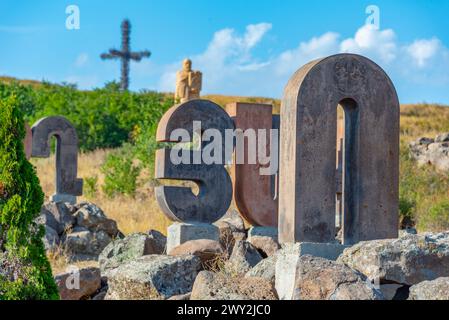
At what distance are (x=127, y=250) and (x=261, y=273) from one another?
3340 millimetres

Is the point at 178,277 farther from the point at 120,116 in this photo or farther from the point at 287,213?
the point at 120,116

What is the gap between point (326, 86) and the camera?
333 inches

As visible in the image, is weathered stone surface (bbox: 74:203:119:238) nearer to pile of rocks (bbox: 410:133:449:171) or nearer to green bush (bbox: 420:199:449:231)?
green bush (bbox: 420:199:449:231)

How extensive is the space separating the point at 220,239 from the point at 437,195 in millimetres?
10135

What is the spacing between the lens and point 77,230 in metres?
14.3

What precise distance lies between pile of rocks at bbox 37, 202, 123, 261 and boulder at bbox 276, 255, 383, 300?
23.2 feet

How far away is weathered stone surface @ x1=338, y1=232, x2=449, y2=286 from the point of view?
7203mm

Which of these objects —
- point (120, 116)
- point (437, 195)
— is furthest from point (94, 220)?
point (120, 116)

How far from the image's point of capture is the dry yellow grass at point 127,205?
16469mm

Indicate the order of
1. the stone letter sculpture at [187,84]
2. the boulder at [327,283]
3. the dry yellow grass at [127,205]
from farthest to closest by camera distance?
the stone letter sculpture at [187,84] < the dry yellow grass at [127,205] < the boulder at [327,283]

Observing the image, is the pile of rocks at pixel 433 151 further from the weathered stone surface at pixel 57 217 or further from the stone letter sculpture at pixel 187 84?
the weathered stone surface at pixel 57 217

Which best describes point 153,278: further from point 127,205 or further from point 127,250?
point 127,205

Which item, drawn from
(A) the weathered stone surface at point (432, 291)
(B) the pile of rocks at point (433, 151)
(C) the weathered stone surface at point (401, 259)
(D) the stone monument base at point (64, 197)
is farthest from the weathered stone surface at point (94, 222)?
(B) the pile of rocks at point (433, 151)

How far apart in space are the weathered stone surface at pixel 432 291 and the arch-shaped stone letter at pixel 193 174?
5.57 metres
